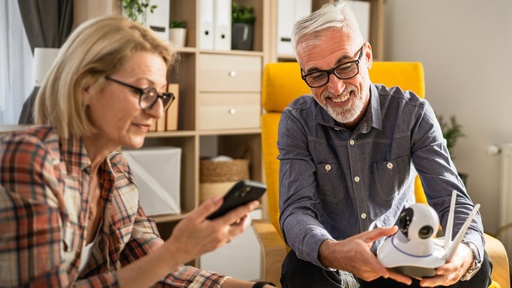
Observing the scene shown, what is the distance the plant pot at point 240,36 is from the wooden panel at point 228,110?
250mm

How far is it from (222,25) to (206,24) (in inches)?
3.4

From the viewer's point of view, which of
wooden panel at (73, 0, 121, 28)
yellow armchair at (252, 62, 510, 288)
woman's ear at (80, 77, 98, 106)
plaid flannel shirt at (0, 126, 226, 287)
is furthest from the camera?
wooden panel at (73, 0, 121, 28)

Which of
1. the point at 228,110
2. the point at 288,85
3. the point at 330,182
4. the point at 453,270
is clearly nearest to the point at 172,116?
the point at 228,110

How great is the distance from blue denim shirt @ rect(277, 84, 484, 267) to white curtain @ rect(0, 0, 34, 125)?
1.59 m

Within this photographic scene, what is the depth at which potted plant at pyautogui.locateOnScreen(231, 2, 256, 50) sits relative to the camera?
2973 millimetres

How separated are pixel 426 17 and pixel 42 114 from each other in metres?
2.51

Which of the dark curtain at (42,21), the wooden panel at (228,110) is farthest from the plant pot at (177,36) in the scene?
the dark curtain at (42,21)

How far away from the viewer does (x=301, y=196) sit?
1641 mm

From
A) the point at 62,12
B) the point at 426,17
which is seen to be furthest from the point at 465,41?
the point at 62,12

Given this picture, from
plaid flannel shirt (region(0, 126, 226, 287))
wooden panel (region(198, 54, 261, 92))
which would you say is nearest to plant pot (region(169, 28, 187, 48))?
wooden panel (region(198, 54, 261, 92))

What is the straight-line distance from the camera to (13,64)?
2.80 metres

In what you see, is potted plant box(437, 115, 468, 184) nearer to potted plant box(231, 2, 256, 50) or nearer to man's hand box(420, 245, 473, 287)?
potted plant box(231, 2, 256, 50)

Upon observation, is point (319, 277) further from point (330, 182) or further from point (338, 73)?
point (338, 73)

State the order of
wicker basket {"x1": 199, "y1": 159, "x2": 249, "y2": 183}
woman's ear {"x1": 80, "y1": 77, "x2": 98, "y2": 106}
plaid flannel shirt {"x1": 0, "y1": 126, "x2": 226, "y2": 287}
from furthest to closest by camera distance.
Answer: wicker basket {"x1": 199, "y1": 159, "x2": 249, "y2": 183}
woman's ear {"x1": 80, "y1": 77, "x2": 98, "y2": 106}
plaid flannel shirt {"x1": 0, "y1": 126, "x2": 226, "y2": 287}
